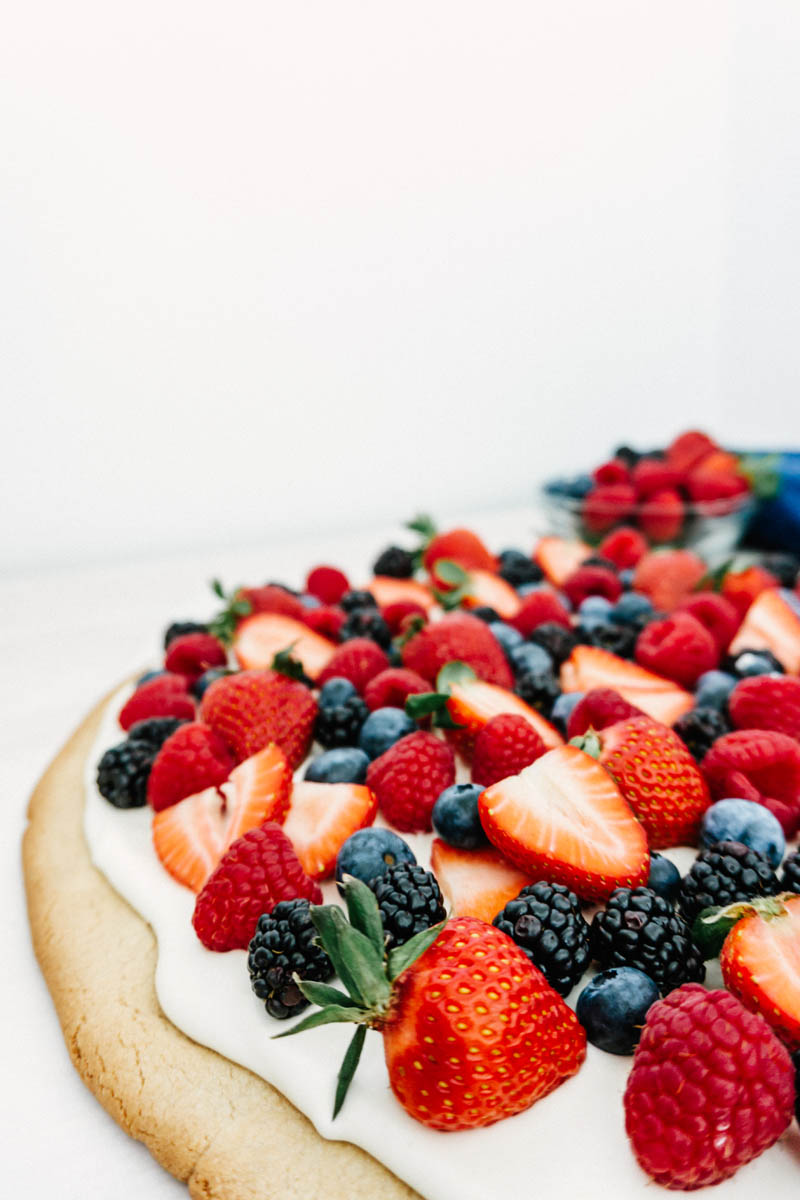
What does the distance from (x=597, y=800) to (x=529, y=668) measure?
59 cm

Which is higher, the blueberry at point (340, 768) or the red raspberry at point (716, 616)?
the blueberry at point (340, 768)

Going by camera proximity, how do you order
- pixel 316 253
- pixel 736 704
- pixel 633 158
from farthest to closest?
pixel 633 158 → pixel 316 253 → pixel 736 704

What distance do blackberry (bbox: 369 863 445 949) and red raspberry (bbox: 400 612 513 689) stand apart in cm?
61

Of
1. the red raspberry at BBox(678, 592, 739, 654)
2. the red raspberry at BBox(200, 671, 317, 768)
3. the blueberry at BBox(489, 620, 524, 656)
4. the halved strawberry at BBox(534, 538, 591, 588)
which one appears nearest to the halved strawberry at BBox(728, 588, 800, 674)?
the red raspberry at BBox(678, 592, 739, 654)

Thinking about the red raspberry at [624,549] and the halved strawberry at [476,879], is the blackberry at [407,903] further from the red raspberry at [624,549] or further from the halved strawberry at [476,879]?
the red raspberry at [624,549]

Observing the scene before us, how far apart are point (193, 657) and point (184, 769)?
48 cm

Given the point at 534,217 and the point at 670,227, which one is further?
the point at 670,227

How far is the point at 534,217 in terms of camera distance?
3869mm

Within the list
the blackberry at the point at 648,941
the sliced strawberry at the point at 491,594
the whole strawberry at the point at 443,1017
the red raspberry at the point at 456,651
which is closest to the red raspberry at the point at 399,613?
the sliced strawberry at the point at 491,594

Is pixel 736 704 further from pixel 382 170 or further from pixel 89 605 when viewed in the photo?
pixel 382 170

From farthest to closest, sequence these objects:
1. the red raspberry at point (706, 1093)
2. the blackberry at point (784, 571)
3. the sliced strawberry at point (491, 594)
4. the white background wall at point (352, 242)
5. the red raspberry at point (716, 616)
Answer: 1. the white background wall at point (352, 242)
2. the blackberry at point (784, 571)
3. the sliced strawberry at point (491, 594)
4. the red raspberry at point (716, 616)
5. the red raspberry at point (706, 1093)

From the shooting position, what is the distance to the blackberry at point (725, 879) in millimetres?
1110

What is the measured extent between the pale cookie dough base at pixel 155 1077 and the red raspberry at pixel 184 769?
6.0 inches

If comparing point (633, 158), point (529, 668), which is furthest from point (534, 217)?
point (529, 668)
